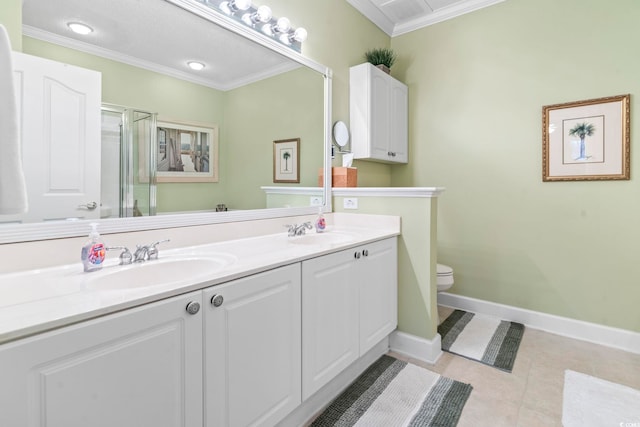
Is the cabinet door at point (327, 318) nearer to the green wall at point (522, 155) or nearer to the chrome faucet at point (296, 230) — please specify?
the chrome faucet at point (296, 230)

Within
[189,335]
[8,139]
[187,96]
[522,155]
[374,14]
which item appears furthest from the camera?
[374,14]

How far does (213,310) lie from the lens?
3.37 feet

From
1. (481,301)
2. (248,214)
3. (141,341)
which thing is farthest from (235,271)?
(481,301)

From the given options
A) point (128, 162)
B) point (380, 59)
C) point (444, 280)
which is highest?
point (380, 59)

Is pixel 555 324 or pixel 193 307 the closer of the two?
pixel 193 307

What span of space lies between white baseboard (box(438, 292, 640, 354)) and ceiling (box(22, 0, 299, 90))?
251cm

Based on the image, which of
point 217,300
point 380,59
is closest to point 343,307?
point 217,300

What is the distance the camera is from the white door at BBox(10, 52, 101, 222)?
1.08 m

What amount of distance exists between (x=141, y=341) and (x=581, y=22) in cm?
327

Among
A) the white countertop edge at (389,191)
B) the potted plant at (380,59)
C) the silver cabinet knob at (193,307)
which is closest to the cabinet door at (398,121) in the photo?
the potted plant at (380,59)

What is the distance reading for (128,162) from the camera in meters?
1.32

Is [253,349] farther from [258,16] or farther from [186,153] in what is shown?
[258,16]

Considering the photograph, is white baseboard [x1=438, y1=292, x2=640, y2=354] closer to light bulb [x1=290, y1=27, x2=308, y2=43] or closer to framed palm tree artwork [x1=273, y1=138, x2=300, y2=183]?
framed palm tree artwork [x1=273, y1=138, x2=300, y2=183]

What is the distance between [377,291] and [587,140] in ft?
6.24
